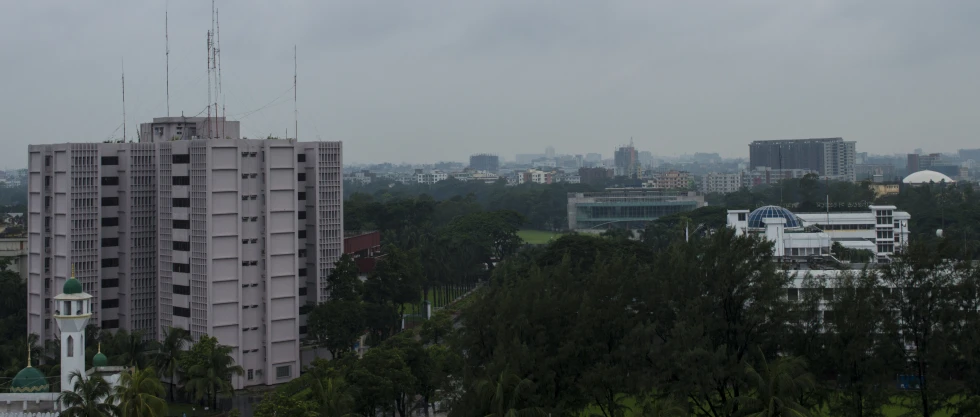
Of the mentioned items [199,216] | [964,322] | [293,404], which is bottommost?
[293,404]

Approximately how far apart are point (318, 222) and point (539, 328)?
53.0 ft

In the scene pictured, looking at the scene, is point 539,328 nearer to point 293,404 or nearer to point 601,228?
point 293,404

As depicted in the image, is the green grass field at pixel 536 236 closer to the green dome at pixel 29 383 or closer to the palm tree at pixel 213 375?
the palm tree at pixel 213 375

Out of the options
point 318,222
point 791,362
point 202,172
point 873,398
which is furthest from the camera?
point 318,222

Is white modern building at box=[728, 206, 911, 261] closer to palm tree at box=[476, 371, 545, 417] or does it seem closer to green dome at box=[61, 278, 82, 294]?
palm tree at box=[476, 371, 545, 417]

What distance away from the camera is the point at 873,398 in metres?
24.0

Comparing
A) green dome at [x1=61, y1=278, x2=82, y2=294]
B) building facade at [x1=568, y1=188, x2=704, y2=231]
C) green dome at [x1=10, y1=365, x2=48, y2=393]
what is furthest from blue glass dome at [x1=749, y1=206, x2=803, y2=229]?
building facade at [x1=568, y1=188, x2=704, y2=231]

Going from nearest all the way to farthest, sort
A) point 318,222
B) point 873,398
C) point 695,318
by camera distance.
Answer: point 873,398
point 695,318
point 318,222

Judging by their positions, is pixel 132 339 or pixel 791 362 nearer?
pixel 791 362

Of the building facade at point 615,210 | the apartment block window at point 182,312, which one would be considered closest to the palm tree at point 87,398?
the apartment block window at point 182,312

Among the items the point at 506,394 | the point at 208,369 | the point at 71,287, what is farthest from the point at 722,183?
the point at 506,394

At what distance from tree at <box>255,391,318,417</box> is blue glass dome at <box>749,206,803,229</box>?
131 feet

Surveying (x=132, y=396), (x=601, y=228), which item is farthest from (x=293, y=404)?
(x=601, y=228)

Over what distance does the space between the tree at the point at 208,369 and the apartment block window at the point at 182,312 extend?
10.6ft
